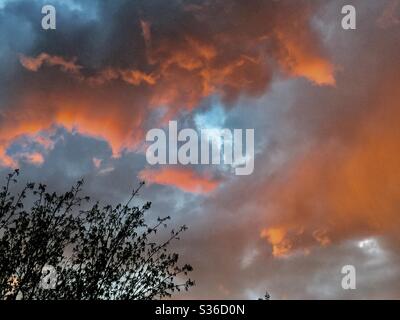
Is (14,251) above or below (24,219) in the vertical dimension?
below

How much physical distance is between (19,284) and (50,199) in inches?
132

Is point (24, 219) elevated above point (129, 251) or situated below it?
above
